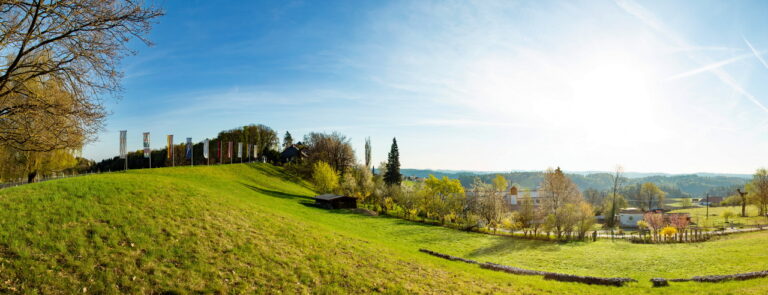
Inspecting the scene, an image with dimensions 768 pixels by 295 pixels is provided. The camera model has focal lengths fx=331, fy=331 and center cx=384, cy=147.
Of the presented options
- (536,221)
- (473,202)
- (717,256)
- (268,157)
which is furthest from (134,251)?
(268,157)

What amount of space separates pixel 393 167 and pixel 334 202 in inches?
1328

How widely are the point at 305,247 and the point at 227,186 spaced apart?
27.6m

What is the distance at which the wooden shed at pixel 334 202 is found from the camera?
153 feet

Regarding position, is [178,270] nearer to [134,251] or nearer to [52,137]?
[134,251]

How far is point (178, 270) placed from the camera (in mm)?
10836

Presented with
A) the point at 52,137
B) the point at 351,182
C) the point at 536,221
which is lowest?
the point at 536,221

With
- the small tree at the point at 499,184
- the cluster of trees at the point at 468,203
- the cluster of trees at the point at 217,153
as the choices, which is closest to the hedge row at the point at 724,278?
the cluster of trees at the point at 468,203

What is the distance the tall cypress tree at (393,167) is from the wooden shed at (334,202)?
2869 cm

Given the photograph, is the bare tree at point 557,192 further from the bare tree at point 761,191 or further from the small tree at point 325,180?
the small tree at point 325,180

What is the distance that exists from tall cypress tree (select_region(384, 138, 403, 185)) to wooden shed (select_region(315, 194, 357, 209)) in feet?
94.1

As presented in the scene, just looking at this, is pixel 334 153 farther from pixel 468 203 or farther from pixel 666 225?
pixel 666 225

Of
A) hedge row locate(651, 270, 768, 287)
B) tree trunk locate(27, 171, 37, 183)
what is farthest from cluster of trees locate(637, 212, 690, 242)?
tree trunk locate(27, 171, 37, 183)

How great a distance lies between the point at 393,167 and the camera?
79188 mm

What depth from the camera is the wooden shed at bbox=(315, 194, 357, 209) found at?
4666 centimetres
